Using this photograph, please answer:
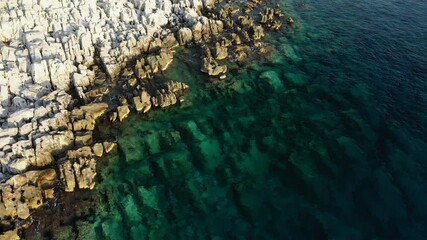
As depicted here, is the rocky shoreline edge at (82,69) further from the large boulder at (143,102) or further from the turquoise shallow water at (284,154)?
the turquoise shallow water at (284,154)

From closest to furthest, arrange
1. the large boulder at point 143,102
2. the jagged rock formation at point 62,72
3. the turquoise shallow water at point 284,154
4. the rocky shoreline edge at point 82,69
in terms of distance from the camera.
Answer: the turquoise shallow water at point 284,154
the jagged rock formation at point 62,72
the rocky shoreline edge at point 82,69
the large boulder at point 143,102

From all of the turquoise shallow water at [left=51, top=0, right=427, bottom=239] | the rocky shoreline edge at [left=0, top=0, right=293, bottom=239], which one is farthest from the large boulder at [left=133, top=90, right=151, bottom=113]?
the turquoise shallow water at [left=51, top=0, right=427, bottom=239]

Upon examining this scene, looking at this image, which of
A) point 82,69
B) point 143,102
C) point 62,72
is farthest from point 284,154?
point 62,72

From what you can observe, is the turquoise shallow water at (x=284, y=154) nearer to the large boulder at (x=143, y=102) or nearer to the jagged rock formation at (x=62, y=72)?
the large boulder at (x=143, y=102)

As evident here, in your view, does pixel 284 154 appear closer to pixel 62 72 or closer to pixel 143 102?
pixel 143 102

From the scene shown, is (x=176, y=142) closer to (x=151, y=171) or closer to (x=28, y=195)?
(x=151, y=171)

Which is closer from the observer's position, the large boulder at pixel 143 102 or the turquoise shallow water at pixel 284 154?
the turquoise shallow water at pixel 284 154

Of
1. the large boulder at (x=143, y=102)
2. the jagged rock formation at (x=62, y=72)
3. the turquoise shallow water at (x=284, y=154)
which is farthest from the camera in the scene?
the large boulder at (x=143, y=102)

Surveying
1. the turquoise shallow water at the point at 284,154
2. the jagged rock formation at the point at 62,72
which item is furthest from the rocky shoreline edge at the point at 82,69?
the turquoise shallow water at the point at 284,154
